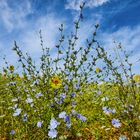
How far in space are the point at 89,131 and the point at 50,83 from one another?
2.80 feet

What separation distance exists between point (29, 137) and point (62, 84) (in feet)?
3.70

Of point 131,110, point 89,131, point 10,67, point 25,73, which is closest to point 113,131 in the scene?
point 89,131

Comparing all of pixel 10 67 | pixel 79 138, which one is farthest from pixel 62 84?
pixel 10 67

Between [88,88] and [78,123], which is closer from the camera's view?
[78,123]

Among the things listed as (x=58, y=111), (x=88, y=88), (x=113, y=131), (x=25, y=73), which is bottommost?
(x=113, y=131)

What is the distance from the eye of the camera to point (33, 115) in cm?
473

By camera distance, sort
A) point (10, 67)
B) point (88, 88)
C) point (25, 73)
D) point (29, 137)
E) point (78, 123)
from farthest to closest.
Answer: point (88, 88), point (10, 67), point (25, 73), point (78, 123), point (29, 137)

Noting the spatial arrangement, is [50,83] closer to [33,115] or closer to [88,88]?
[33,115]

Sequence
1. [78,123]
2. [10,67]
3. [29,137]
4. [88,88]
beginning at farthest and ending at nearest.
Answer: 1. [88,88]
2. [10,67]
3. [78,123]
4. [29,137]

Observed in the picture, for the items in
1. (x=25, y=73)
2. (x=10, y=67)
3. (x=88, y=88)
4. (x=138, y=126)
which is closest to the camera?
(x=138, y=126)

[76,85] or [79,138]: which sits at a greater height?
[76,85]

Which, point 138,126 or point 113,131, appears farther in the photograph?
point 113,131

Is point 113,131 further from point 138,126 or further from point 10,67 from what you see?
point 10,67

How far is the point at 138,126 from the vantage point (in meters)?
3.87
